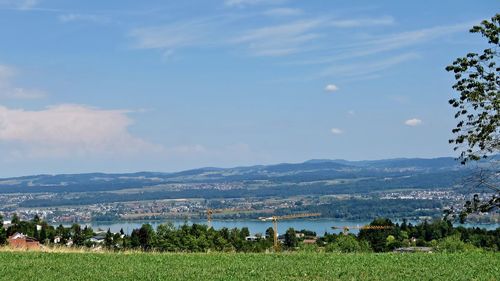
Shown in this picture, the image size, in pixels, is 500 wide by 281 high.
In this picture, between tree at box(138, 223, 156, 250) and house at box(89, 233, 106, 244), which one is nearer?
tree at box(138, 223, 156, 250)

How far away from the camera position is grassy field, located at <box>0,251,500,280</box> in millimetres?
18250

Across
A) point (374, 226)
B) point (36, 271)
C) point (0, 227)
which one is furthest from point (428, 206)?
point (36, 271)

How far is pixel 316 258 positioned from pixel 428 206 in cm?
18381

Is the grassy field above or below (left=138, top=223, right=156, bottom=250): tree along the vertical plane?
above

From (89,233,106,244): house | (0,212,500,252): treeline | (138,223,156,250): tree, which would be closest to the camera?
(0,212,500,252): treeline

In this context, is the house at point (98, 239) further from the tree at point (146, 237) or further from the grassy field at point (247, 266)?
the grassy field at point (247, 266)

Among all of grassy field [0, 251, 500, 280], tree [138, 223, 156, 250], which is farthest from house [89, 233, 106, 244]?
grassy field [0, 251, 500, 280]

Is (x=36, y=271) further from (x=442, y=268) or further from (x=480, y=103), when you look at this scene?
(x=480, y=103)

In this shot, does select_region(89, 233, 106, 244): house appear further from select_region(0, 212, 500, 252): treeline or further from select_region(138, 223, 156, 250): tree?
select_region(138, 223, 156, 250): tree

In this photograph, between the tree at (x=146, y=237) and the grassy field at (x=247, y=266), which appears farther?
the tree at (x=146, y=237)

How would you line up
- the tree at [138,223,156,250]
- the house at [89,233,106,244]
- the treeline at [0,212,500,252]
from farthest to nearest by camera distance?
the house at [89,233,106,244] → the tree at [138,223,156,250] → the treeline at [0,212,500,252]

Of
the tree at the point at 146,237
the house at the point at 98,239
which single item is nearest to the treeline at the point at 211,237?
the tree at the point at 146,237

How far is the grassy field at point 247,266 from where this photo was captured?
59.9 feet

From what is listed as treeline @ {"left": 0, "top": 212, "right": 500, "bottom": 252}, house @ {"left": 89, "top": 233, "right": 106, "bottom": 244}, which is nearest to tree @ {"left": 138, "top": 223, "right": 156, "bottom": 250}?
treeline @ {"left": 0, "top": 212, "right": 500, "bottom": 252}
